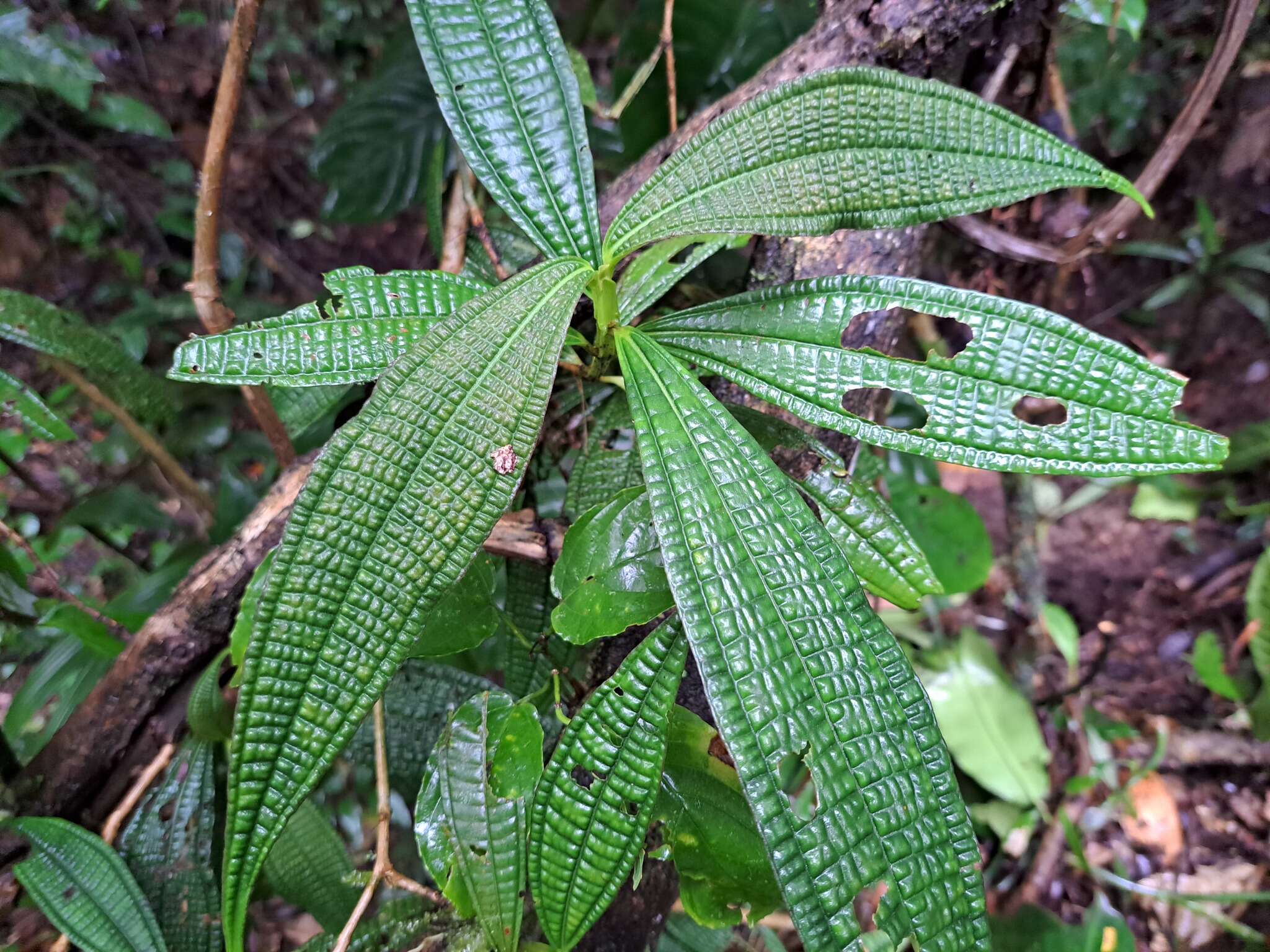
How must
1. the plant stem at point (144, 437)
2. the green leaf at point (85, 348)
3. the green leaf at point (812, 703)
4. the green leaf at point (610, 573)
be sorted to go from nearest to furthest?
the green leaf at point (812, 703), the green leaf at point (610, 573), the green leaf at point (85, 348), the plant stem at point (144, 437)

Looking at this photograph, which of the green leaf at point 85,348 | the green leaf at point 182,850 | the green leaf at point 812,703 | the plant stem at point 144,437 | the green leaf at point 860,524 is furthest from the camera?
the plant stem at point 144,437

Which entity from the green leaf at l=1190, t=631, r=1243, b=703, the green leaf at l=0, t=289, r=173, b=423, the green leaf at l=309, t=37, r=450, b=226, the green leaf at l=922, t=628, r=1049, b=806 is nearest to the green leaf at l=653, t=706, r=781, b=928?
the green leaf at l=922, t=628, r=1049, b=806

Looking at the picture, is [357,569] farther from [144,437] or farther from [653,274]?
[144,437]

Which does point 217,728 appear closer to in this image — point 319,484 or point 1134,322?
point 319,484

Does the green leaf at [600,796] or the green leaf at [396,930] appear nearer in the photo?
the green leaf at [600,796]

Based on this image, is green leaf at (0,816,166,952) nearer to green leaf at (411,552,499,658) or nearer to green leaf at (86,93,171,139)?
green leaf at (411,552,499,658)

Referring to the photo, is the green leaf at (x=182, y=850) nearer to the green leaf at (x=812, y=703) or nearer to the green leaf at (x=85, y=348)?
the green leaf at (x=85, y=348)

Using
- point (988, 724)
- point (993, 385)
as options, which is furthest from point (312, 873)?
point (988, 724)

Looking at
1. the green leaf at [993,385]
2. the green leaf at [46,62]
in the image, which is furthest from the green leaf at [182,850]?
the green leaf at [46,62]
